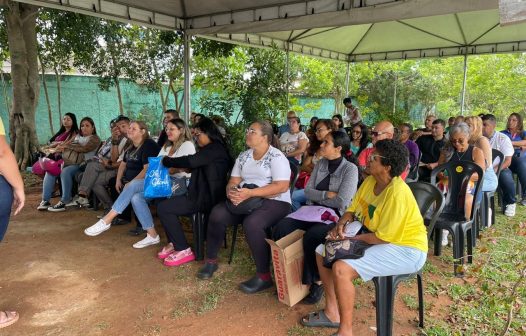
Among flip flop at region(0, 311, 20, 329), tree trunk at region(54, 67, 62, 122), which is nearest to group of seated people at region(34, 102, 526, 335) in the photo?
flip flop at region(0, 311, 20, 329)

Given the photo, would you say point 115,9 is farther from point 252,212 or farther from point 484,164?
point 484,164

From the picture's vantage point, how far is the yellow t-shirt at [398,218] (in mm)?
2230

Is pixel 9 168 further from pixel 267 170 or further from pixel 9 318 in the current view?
pixel 267 170

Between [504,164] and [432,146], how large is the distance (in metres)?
1.14

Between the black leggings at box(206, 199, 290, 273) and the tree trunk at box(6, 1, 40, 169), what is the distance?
6.19 metres

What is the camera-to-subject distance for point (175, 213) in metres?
3.74

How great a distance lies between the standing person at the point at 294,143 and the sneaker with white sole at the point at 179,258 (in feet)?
7.82

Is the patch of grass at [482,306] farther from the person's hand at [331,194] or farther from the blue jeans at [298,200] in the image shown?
the blue jeans at [298,200]

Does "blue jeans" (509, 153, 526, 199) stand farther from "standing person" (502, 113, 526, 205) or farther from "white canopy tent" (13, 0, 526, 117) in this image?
"white canopy tent" (13, 0, 526, 117)

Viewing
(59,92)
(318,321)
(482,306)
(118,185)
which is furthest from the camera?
(59,92)

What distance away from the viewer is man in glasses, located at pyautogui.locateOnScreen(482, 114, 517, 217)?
507 cm

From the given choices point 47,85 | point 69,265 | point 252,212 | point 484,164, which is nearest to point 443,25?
point 484,164

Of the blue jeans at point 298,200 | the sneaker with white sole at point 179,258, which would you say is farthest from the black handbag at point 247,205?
the blue jeans at point 298,200

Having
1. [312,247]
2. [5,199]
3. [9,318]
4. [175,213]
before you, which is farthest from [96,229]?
[312,247]
